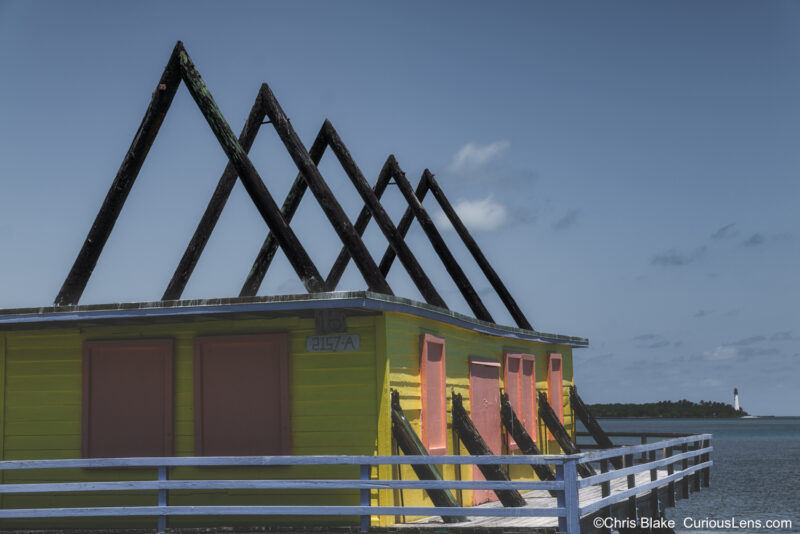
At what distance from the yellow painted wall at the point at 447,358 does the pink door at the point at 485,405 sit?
214mm

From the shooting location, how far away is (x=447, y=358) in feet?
59.1

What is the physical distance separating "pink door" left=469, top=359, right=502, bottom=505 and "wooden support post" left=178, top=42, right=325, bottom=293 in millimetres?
4729

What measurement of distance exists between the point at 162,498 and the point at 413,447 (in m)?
3.52

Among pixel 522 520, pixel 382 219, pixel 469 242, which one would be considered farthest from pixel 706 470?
pixel 522 520

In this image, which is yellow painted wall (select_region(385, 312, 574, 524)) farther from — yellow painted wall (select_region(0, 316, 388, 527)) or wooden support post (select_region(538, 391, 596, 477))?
yellow painted wall (select_region(0, 316, 388, 527))

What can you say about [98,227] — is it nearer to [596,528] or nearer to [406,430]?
[406,430]

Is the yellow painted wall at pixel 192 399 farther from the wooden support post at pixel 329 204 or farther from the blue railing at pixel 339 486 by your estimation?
the wooden support post at pixel 329 204

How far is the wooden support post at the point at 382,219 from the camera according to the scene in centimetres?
1945

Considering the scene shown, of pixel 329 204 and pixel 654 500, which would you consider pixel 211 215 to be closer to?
pixel 329 204

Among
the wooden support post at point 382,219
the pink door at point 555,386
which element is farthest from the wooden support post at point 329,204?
the pink door at point 555,386

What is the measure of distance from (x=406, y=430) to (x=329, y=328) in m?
1.82

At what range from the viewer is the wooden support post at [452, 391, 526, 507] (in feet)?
53.5

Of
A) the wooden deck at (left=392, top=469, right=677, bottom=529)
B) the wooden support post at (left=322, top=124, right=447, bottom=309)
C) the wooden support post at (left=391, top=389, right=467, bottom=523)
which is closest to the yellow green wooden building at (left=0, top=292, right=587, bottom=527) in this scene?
the wooden support post at (left=391, top=389, right=467, bottom=523)

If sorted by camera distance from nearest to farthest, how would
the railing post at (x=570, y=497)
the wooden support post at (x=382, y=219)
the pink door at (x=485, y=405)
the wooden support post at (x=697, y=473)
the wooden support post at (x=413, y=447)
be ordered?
the railing post at (x=570, y=497)
the wooden support post at (x=413, y=447)
the pink door at (x=485, y=405)
the wooden support post at (x=382, y=219)
the wooden support post at (x=697, y=473)
